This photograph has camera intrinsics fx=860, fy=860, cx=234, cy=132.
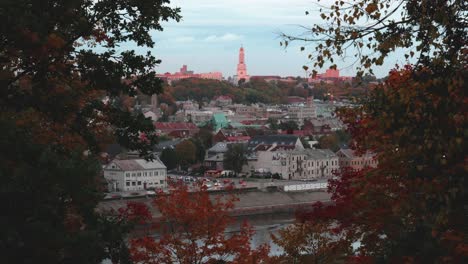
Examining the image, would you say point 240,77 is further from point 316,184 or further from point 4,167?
Result: point 4,167

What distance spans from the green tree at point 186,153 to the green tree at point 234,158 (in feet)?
6.82

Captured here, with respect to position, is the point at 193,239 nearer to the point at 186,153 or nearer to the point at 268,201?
the point at 268,201

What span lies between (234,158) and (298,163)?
299 cm

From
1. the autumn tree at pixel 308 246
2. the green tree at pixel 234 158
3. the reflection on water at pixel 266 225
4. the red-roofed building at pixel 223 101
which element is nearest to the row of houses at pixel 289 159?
the green tree at pixel 234 158

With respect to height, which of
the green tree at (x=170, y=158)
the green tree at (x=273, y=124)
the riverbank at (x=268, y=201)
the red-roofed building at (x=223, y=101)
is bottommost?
the riverbank at (x=268, y=201)

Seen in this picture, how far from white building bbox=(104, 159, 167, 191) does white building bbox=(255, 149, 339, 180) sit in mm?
7209

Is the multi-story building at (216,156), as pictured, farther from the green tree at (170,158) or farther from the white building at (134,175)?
the white building at (134,175)

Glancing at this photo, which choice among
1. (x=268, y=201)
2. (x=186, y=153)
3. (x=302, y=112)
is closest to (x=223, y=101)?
(x=302, y=112)

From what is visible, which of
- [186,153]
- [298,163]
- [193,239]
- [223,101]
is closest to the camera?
[193,239]

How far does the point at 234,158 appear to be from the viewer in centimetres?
3909

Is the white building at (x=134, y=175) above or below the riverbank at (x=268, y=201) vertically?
above

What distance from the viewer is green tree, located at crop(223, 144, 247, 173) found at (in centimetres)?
3906

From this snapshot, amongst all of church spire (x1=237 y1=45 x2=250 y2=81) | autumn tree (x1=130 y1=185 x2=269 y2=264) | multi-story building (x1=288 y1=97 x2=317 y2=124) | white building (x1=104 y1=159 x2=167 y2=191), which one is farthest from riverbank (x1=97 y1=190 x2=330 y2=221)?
church spire (x1=237 y1=45 x2=250 y2=81)

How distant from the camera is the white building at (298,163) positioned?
39156mm
